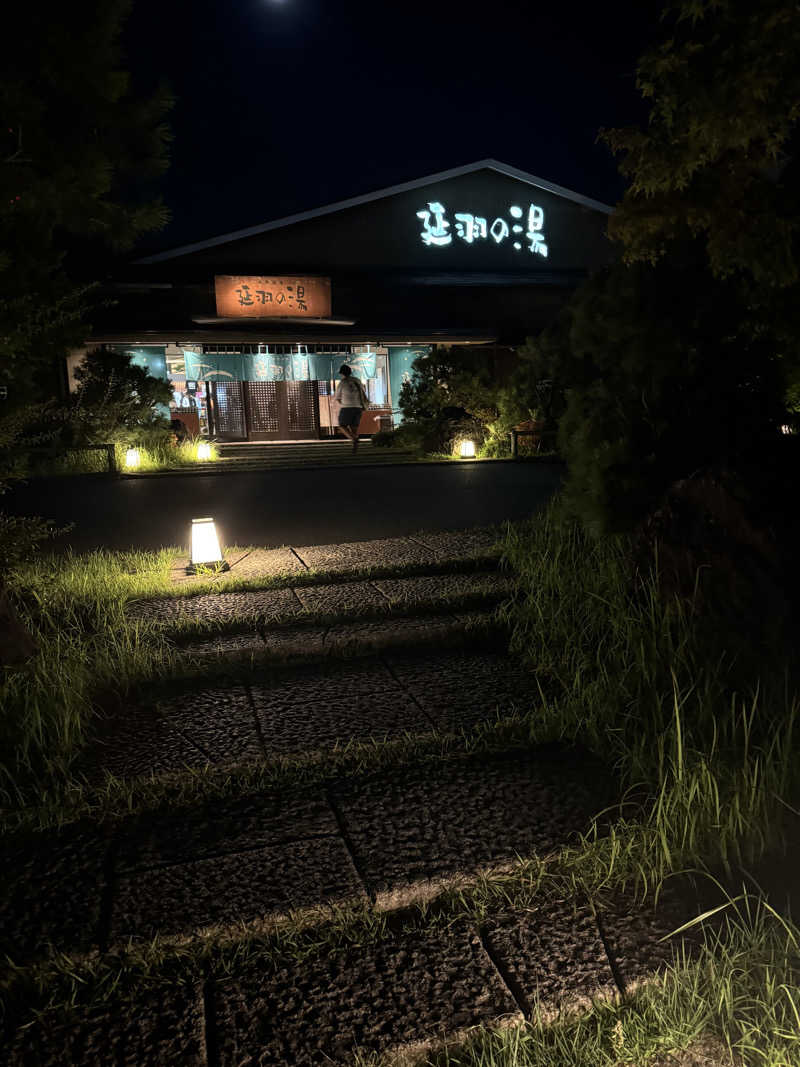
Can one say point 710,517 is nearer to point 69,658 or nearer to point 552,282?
point 69,658

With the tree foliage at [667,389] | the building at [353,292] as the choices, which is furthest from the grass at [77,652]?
the building at [353,292]

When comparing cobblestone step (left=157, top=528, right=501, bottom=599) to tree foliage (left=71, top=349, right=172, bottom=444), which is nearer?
cobblestone step (left=157, top=528, right=501, bottom=599)

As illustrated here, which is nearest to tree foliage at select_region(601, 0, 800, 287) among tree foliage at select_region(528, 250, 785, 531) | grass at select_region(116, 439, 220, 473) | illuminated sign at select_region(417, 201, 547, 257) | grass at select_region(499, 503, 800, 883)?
tree foliage at select_region(528, 250, 785, 531)

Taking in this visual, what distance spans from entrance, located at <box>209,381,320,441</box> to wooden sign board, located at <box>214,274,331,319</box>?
242 cm

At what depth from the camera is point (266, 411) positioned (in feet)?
66.9

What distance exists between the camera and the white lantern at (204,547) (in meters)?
5.32

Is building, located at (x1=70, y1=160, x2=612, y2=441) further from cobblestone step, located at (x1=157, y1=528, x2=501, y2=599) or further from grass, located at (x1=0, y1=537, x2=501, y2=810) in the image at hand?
grass, located at (x1=0, y1=537, x2=501, y2=810)

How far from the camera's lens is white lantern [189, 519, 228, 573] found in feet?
17.5

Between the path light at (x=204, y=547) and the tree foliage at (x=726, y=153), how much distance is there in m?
3.38

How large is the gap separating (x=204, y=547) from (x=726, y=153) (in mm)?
4294

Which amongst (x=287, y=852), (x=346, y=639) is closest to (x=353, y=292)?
(x=346, y=639)

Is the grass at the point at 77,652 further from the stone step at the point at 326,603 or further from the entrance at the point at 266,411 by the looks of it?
the entrance at the point at 266,411

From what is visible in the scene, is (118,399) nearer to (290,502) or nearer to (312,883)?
(290,502)

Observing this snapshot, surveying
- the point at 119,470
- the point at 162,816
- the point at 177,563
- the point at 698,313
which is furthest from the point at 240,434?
the point at 162,816
